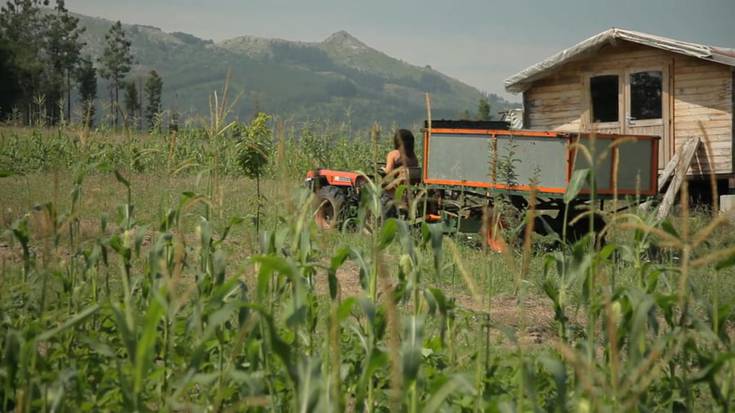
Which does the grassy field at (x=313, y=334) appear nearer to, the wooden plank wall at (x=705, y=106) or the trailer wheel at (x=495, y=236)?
the trailer wheel at (x=495, y=236)

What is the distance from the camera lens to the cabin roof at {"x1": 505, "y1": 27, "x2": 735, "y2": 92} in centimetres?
1509

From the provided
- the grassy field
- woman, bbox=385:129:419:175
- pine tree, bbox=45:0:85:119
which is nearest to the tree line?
pine tree, bbox=45:0:85:119

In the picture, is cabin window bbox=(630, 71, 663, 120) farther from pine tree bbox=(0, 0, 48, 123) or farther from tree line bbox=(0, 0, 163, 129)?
tree line bbox=(0, 0, 163, 129)

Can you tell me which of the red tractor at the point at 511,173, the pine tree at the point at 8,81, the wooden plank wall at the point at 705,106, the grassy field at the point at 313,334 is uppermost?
the pine tree at the point at 8,81

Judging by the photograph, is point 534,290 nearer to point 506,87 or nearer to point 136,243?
point 136,243

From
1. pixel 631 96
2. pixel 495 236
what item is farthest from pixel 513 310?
pixel 631 96

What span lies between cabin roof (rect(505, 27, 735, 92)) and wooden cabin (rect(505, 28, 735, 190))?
0.02 m

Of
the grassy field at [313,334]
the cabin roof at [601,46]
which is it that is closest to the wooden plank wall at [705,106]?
the cabin roof at [601,46]

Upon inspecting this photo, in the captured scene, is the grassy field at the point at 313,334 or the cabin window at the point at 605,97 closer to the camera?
the grassy field at the point at 313,334

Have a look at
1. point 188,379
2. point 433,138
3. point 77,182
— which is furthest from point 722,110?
point 188,379

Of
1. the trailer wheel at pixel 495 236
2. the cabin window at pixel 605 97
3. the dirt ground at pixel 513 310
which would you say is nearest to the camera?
the trailer wheel at pixel 495 236

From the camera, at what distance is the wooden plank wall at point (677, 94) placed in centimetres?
1575

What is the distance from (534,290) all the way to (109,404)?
547 cm

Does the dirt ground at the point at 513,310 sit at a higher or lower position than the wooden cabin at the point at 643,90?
lower
